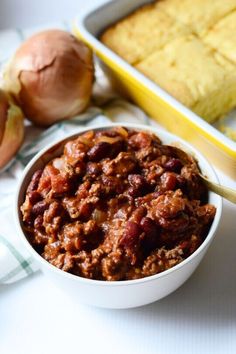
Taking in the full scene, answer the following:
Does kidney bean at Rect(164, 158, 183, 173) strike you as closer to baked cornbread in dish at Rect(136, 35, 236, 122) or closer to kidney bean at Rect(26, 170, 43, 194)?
kidney bean at Rect(26, 170, 43, 194)

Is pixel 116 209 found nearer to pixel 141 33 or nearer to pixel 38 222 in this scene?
pixel 38 222

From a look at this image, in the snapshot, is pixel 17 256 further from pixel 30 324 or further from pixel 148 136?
pixel 148 136

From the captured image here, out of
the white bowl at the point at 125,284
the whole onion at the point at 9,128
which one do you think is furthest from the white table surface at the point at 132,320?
the whole onion at the point at 9,128

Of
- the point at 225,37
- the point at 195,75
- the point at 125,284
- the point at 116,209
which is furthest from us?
the point at 225,37

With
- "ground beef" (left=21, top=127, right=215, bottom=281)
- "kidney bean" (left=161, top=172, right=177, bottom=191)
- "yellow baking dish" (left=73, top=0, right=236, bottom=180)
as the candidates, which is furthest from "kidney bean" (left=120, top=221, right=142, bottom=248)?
"yellow baking dish" (left=73, top=0, right=236, bottom=180)

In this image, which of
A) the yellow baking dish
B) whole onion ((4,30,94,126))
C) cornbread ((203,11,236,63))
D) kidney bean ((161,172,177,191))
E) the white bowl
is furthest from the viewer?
cornbread ((203,11,236,63))

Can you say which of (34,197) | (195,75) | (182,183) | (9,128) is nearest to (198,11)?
(195,75)

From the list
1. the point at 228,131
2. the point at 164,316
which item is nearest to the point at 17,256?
the point at 164,316
